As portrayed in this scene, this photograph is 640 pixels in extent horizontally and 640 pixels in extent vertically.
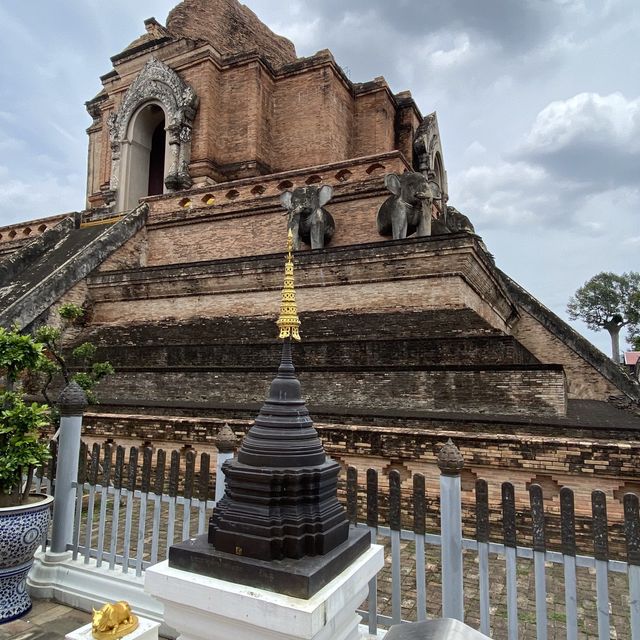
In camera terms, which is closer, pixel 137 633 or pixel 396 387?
pixel 137 633

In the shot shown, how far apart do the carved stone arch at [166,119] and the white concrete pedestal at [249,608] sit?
15488 millimetres

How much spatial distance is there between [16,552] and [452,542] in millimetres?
2963

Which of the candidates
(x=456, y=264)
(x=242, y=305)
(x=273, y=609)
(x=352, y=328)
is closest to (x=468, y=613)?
(x=273, y=609)

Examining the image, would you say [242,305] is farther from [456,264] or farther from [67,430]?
[67,430]

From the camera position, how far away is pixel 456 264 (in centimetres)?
852

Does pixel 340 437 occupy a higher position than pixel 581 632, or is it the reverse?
pixel 340 437

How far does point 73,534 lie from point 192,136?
14.9 meters

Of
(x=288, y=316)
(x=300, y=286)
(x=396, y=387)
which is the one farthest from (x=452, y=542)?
(x=300, y=286)

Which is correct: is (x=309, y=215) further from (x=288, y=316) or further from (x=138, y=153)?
(x=138, y=153)

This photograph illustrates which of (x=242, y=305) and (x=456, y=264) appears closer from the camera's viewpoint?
(x=456, y=264)

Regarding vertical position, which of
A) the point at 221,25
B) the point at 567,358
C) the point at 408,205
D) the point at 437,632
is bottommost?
the point at 437,632

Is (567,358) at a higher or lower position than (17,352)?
higher

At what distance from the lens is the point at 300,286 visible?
31.7ft

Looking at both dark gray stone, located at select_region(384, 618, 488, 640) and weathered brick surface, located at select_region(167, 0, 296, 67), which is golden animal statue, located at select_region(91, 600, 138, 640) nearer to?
dark gray stone, located at select_region(384, 618, 488, 640)
